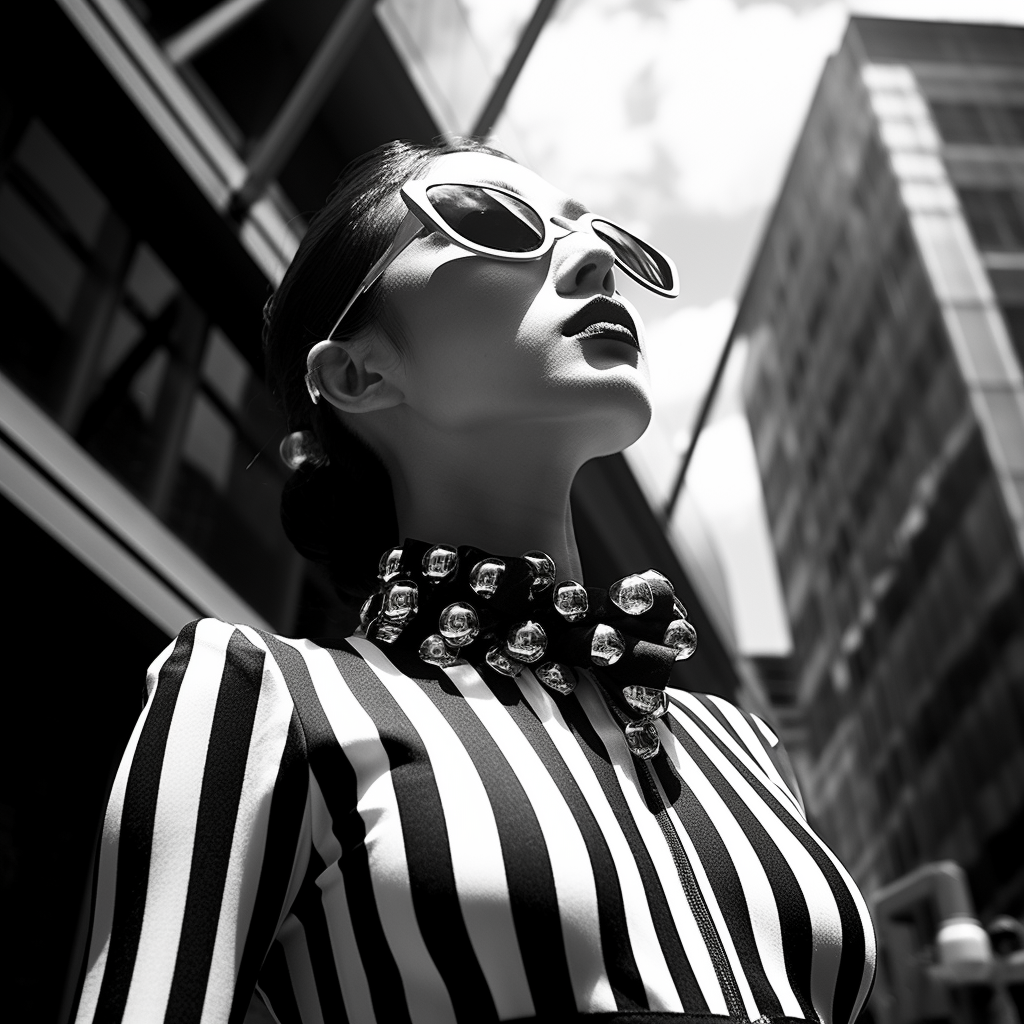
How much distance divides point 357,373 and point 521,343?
14.1 inches

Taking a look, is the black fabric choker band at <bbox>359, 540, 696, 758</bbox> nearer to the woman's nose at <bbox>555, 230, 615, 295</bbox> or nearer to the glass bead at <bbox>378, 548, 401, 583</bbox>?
the glass bead at <bbox>378, 548, 401, 583</bbox>

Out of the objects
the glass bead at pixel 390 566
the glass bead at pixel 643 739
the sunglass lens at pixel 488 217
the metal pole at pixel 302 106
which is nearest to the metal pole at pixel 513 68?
the metal pole at pixel 302 106

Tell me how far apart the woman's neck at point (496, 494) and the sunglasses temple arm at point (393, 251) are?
0.88 feet

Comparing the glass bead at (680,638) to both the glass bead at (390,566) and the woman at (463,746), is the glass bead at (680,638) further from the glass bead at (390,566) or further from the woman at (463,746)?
the glass bead at (390,566)

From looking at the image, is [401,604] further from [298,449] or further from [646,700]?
[298,449]

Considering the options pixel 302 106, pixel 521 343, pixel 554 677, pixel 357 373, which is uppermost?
pixel 302 106

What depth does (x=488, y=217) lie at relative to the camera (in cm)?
160

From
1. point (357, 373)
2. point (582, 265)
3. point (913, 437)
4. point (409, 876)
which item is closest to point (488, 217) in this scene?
point (582, 265)

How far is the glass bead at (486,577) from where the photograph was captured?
4.56 feet

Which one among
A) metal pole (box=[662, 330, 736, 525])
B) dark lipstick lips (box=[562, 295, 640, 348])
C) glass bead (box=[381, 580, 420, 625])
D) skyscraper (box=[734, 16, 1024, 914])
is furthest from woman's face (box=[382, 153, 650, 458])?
skyscraper (box=[734, 16, 1024, 914])

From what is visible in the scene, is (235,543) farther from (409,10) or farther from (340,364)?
(340,364)

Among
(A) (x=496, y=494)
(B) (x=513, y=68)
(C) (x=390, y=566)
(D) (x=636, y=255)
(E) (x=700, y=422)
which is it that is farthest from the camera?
(E) (x=700, y=422)

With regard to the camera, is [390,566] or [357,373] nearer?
[390,566]

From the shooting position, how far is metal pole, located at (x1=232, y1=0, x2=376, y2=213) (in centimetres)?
580
